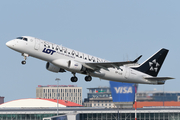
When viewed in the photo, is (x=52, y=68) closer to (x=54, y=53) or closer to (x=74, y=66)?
(x=54, y=53)

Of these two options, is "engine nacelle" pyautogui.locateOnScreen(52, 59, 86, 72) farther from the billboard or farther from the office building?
the office building

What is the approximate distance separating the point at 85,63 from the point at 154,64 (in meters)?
15.6

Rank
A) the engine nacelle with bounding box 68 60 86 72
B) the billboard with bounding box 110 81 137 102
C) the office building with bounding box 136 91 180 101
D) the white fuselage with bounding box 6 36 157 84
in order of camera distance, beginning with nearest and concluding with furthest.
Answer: the white fuselage with bounding box 6 36 157 84
the engine nacelle with bounding box 68 60 86 72
the billboard with bounding box 110 81 137 102
the office building with bounding box 136 91 180 101

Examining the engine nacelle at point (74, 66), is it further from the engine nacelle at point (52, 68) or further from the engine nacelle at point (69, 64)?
the engine nacelle at point (52, 68)

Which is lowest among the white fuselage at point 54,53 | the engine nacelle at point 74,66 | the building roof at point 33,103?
the building roof at point 33,103

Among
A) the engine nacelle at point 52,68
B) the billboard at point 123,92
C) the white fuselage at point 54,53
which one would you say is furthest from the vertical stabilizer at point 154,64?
the billboard at point 123,92

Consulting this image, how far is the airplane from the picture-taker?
55438mm

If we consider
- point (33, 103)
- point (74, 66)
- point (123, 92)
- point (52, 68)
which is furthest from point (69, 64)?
point (33, 103)

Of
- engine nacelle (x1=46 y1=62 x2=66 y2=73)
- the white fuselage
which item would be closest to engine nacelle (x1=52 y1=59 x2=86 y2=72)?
the white fuselage

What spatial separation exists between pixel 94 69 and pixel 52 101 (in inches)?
3077

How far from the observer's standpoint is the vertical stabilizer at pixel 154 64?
66500mm

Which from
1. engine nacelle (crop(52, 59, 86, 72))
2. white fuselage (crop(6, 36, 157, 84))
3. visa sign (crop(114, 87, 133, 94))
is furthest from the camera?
visa sign (crop(114, 87, 133, 94))

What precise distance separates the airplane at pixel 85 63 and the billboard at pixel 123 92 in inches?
2315

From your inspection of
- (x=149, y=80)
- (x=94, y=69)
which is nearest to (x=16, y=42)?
(x=94, y=69)
